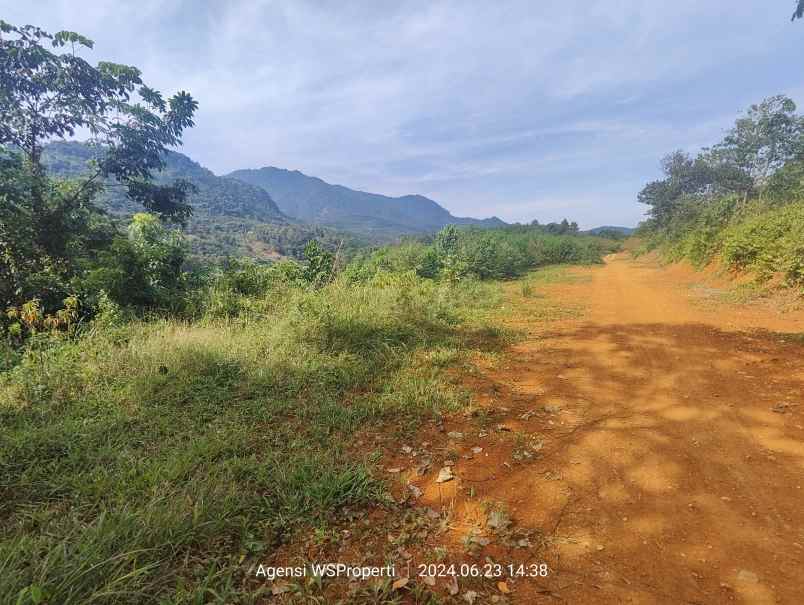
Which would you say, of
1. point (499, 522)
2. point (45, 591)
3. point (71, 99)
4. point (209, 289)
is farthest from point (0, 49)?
point (499, 522)

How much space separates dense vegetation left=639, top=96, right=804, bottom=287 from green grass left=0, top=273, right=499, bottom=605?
9267mm

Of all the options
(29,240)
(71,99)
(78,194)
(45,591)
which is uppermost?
(71,99)

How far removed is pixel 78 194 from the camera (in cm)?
789

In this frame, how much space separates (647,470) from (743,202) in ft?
71.3

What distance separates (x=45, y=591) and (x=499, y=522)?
2276 millimetres

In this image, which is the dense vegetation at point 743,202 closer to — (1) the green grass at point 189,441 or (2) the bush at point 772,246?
(2) the bush at point 772,246

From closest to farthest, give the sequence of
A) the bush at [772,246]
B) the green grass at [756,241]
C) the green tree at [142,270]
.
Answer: the green tree at [142,270] < the bush at [772,246] < the green grass at [756,241]

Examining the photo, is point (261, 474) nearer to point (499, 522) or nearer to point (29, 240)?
point (499, 522)

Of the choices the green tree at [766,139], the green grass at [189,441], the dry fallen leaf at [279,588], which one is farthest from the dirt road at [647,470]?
the green tree at [766,139]

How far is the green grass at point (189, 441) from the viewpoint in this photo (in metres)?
1.84

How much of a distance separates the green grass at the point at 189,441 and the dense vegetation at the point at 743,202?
9.27 m

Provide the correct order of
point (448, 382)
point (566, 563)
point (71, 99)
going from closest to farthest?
Result: 1. point (566, 563)
2. point (448, 382)
3. point (71, 99)

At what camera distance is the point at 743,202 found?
680 inches

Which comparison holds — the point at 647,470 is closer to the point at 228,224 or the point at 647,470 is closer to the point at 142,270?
the point at 142,270
